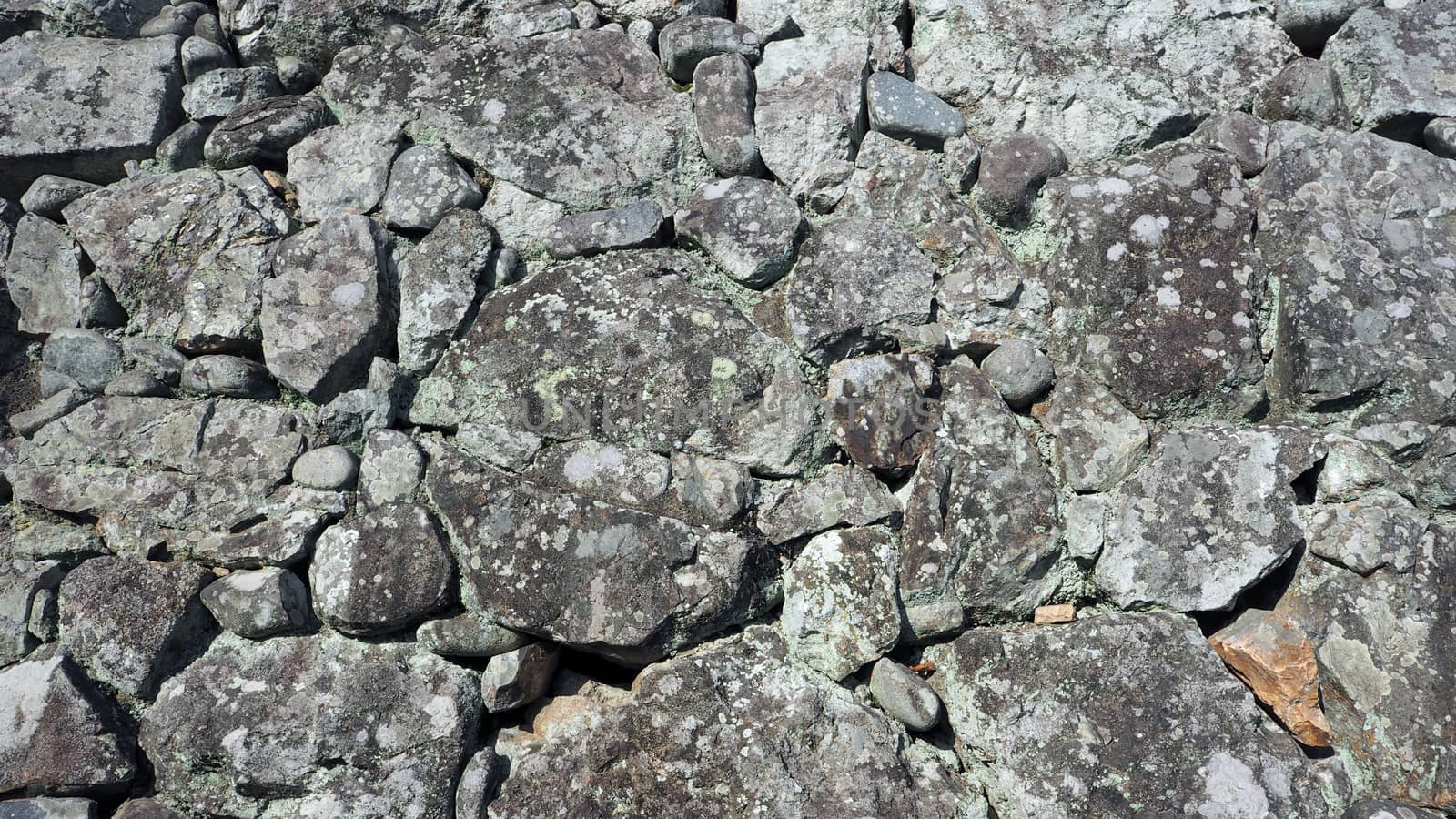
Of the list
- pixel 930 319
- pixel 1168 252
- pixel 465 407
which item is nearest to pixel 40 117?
pixel 465 407

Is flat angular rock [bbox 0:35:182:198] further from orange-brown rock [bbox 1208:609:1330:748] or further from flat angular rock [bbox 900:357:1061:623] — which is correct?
orange-brown rock [bbox 1208:609:1330:748]

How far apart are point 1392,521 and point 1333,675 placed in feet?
1.53

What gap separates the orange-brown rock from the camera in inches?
101

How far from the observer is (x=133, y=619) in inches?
106

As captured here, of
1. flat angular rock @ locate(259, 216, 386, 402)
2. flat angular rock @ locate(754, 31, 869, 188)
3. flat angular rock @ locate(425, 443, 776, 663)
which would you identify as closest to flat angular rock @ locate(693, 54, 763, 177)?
flat angular rock @ locate(754, 31, 869, 188)

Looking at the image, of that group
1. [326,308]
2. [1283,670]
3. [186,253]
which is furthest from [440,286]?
[1283,670]

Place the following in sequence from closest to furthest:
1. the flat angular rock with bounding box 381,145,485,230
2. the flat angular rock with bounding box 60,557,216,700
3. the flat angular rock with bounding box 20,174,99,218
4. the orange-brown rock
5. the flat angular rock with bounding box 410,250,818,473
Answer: the orange-brown rock, the flat angular rock with bounding box 60,557,216,700, the flat angular rock with bounding box 410,250,818,473, the flat angular rock with bounding box 381,145,485,230, the flat angular rock with bounding box 20,174,99,218

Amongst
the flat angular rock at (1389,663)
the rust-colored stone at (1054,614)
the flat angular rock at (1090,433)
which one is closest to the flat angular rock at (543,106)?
the flat angular rock at (1090,433)

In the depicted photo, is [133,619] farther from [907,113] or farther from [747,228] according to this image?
[907,113]

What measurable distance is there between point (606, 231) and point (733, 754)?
166 centimetres

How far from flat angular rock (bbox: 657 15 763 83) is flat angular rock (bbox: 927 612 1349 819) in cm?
210

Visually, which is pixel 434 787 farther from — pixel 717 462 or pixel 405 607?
pixel 717 462

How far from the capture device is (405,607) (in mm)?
2656

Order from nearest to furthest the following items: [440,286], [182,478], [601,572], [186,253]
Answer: [601,572] < [182,478] < [440,286] < [186,253]
